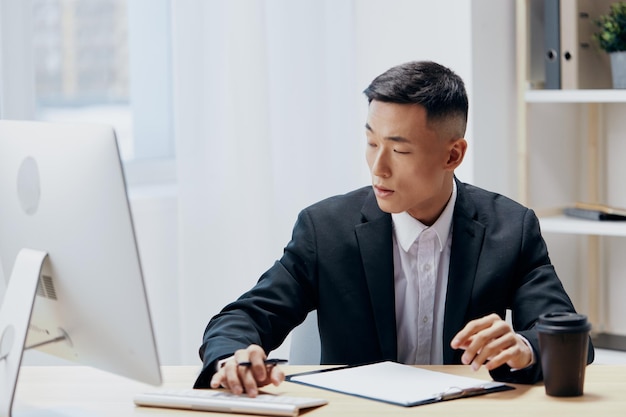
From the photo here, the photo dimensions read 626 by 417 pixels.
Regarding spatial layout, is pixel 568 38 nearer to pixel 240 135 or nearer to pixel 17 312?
pixel 240 135

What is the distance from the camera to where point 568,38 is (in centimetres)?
297

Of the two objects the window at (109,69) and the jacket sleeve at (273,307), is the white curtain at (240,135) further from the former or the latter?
the jacket sleeve at (273,307)

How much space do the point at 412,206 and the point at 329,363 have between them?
341mm

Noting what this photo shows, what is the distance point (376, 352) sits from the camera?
192cm

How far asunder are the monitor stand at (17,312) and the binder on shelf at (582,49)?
1.96 metres

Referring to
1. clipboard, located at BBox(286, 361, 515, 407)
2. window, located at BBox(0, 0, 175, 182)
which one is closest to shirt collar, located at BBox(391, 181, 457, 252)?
clipboard, located at BBox(286, 361, 515, 407)

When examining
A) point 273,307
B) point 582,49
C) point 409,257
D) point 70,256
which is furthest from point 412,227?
point 582,49

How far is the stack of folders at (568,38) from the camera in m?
2.96

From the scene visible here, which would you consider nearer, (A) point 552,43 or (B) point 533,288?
(B) point 533,288

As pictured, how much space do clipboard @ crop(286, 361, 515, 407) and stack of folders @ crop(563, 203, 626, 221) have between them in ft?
4.89

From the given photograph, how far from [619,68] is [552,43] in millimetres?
206

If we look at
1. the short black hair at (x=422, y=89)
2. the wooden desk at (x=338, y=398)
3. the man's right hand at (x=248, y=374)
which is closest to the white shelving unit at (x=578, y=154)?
the short black hair at (x=422, y=89)

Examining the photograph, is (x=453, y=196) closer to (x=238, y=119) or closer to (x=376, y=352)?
(x=376, y=352)

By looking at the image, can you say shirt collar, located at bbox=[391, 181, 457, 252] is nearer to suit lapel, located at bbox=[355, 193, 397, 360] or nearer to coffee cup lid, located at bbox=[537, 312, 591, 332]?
suit lapel, located at bbox=[355, 193, 397, 360]
